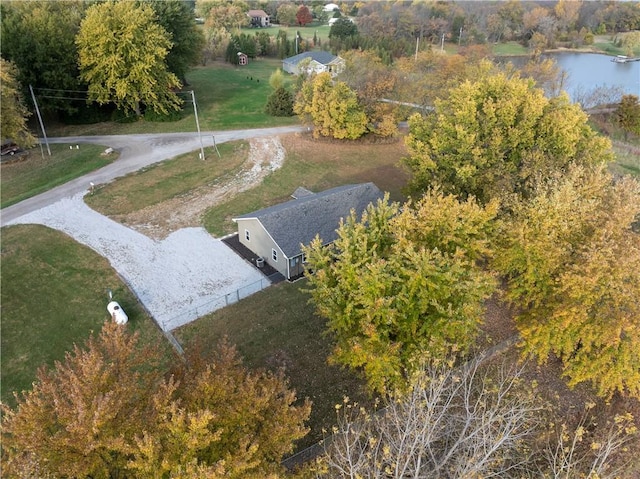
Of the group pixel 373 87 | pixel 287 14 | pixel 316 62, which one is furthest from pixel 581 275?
pixel 287 14

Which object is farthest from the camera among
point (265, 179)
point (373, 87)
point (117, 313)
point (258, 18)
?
point (258, 18)

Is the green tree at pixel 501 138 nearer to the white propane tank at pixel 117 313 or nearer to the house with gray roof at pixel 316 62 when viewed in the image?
the white propane tank at pixel 117 313

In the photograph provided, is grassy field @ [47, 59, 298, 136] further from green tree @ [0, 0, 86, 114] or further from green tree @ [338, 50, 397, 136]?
green tree @ [338, 50, 397, 136]

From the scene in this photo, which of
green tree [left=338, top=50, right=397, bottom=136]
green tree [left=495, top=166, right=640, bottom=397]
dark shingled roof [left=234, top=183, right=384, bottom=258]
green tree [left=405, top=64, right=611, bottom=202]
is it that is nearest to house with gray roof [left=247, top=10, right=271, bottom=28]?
green tree [left=338, top=50, right=397, bottom=136]

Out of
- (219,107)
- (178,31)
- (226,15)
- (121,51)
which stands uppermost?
(226,15)

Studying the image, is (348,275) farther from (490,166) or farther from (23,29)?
(23,29)

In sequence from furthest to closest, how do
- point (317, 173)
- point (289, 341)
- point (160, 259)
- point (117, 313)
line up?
point (317, 173), point (160, 259), point (117, 313), point (289, 341)

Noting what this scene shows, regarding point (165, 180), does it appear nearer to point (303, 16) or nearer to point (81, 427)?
point (81, 427)
